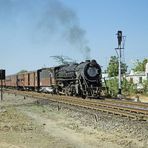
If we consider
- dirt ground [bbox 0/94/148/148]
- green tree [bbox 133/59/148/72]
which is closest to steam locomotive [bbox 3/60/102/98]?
dirt ground [bbox 0/94/148/148]

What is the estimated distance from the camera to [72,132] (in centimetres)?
1597

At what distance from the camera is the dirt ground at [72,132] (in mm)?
13281

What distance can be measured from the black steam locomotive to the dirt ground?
38.2ft

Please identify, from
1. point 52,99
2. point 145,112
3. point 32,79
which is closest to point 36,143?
point 145,112

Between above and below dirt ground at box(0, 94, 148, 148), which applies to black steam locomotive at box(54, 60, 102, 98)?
above

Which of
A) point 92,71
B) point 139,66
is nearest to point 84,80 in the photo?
point 92,71

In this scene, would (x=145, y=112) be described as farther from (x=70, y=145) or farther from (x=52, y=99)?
(x=52, y=99)

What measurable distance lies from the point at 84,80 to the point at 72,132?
1763cm

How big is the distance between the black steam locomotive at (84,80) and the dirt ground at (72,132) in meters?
11.6

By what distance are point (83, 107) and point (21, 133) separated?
10065mm

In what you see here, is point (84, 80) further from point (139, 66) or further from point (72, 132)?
point (139, 66)

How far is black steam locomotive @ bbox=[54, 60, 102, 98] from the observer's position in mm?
33500

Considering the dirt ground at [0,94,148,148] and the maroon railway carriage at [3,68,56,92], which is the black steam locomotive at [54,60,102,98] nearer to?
the maroon railway carriage at [3,68,56,92]

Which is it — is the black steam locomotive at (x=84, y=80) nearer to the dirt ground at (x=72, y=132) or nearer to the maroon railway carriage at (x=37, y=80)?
the maroon railway carriage at (x=37, y=80)
